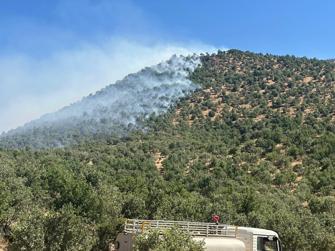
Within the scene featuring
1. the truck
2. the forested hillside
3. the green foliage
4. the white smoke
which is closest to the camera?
the green foliage

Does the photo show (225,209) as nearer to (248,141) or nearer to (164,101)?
(248,141)

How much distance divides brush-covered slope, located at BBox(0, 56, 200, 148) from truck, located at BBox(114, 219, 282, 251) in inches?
4642

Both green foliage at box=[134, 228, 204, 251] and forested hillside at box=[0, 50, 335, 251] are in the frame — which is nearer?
green foliage at box=[134, 228, 204, 251]

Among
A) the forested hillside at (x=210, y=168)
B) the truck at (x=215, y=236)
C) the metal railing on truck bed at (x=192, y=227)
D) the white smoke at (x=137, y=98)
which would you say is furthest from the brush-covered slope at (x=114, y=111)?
the truck at (x=215, y=236)

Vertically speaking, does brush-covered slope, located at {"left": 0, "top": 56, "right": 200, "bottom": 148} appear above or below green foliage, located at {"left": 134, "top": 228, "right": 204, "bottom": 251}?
above

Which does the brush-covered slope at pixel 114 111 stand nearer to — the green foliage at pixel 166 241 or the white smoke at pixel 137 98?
the white smoke at pixel 137 98

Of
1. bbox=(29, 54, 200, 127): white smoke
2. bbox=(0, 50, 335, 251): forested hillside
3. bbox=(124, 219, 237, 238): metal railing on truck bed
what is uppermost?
bbox=(29, 54, 200, 127): white smoke

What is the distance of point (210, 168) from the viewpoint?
103750mm

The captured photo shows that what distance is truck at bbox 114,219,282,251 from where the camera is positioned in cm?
2452

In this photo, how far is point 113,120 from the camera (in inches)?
6393

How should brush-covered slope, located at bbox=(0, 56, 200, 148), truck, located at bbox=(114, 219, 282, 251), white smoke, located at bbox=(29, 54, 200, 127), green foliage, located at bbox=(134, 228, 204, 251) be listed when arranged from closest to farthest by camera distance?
green foliage, located at bbox=(134, 228, 204, 251), truck, located at bbox=(114, 219, 282, 251), brush-covered slope, located at bbox=(0, 56, 200, 148), white smoke, located at bbox=(29, 54, 200, 127)

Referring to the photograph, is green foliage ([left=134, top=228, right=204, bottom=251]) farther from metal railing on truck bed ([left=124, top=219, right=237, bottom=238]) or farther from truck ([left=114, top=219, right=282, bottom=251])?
metal railing on truck bed ([left=124, top=219, right=237, bottom=238])

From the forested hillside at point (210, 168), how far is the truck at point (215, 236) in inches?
191

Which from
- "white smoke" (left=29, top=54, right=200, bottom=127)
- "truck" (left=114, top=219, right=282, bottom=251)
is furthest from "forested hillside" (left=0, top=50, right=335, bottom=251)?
"white smoke" (left=29, top=54, right=200, bottom=127)
